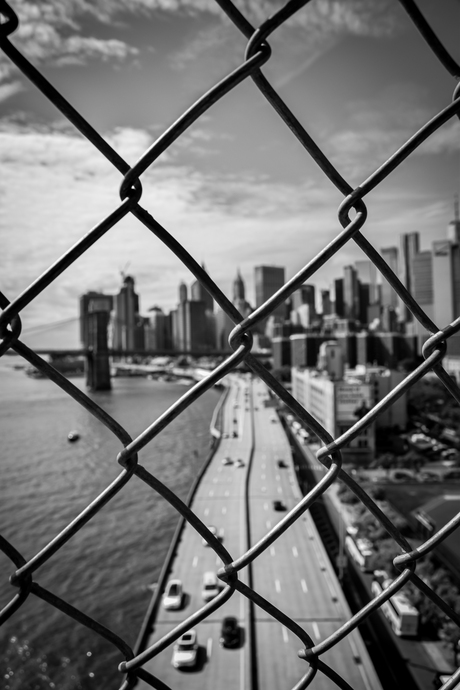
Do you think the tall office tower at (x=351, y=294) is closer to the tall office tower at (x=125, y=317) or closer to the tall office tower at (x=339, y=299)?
the tall office tower at (x=339, y=299)

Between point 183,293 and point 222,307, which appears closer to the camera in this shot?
point 222,307

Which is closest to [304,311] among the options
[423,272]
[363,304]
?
[363,304]

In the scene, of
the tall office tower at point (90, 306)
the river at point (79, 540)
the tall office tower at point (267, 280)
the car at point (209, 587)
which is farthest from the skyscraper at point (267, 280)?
the car at point (209, 587)

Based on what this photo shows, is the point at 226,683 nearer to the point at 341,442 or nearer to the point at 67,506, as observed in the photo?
the point at 341,442

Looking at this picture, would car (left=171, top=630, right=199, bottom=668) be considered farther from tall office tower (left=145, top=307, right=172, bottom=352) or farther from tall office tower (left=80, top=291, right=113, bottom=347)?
tall office tower (left=145, top=307, right=172, bottom=352)

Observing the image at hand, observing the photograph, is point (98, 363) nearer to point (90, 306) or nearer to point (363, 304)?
point (90, 306)

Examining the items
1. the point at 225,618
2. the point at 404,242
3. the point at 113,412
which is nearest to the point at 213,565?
the point at 225,618

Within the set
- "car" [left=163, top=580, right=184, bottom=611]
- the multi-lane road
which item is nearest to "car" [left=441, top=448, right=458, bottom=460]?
the multi-lane road
